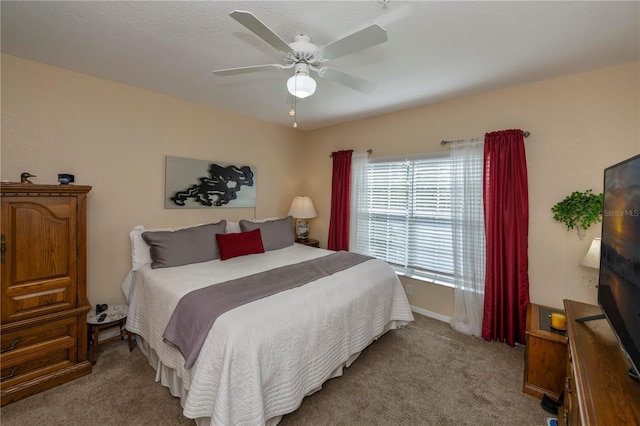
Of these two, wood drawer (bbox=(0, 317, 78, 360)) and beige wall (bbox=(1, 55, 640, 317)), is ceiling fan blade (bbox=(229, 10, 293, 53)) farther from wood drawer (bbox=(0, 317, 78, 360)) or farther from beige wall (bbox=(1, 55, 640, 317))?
wood drawer (bbox=(0, 317, 78, 360))

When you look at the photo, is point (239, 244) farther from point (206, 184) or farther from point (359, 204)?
point (359, 204)

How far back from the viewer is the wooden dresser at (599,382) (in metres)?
0.92

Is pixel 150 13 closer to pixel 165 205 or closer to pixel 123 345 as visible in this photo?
pixel 165 205

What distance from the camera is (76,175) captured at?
8.23 ft

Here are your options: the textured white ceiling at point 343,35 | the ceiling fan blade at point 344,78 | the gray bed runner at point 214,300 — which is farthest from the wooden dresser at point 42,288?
the ceiling fan blade at point 344,78

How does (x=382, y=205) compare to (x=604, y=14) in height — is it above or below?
below

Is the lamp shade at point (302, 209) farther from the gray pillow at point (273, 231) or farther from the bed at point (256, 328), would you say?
the bed at point (256, 328)

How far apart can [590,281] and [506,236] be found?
27.4 inches

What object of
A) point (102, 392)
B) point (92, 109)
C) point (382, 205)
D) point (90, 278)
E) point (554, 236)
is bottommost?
point (102, 392)

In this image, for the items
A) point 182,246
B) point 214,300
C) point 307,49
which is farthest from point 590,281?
point 182,246

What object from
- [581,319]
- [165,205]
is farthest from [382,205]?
[165,205]

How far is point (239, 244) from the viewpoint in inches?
117

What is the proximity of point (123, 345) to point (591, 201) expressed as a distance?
14.4 ft

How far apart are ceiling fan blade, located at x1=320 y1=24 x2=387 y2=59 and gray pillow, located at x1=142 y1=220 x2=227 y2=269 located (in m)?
2.14
